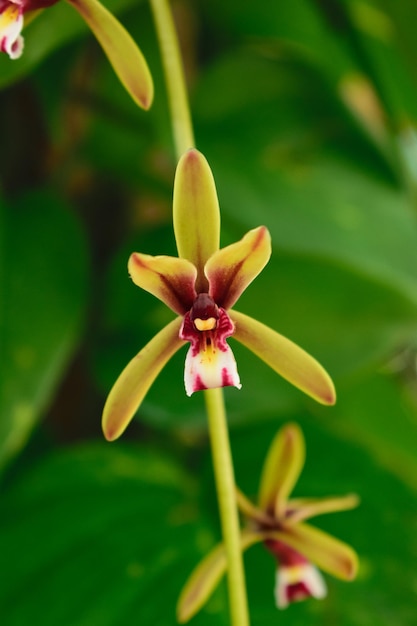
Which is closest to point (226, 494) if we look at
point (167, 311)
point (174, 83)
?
point (174, 83)

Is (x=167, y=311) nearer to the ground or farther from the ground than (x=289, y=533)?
farther from the ground

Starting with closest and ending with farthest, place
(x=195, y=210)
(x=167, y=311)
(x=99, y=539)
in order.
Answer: (x=195, y=210) → (x=99, y=539) → (x=167, y=311)

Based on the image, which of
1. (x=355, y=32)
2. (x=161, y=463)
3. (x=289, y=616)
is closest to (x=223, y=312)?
(x=289, y=616)

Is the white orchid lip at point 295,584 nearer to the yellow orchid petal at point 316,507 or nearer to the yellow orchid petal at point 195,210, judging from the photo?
the yellow orchid petal at point 316,507

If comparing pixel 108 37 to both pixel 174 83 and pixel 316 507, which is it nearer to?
pixel 174 83

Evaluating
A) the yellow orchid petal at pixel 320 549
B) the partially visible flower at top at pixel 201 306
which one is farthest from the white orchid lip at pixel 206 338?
the yellow orchid petal at pixel 320 549

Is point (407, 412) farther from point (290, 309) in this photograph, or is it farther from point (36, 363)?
point (36, 363)
